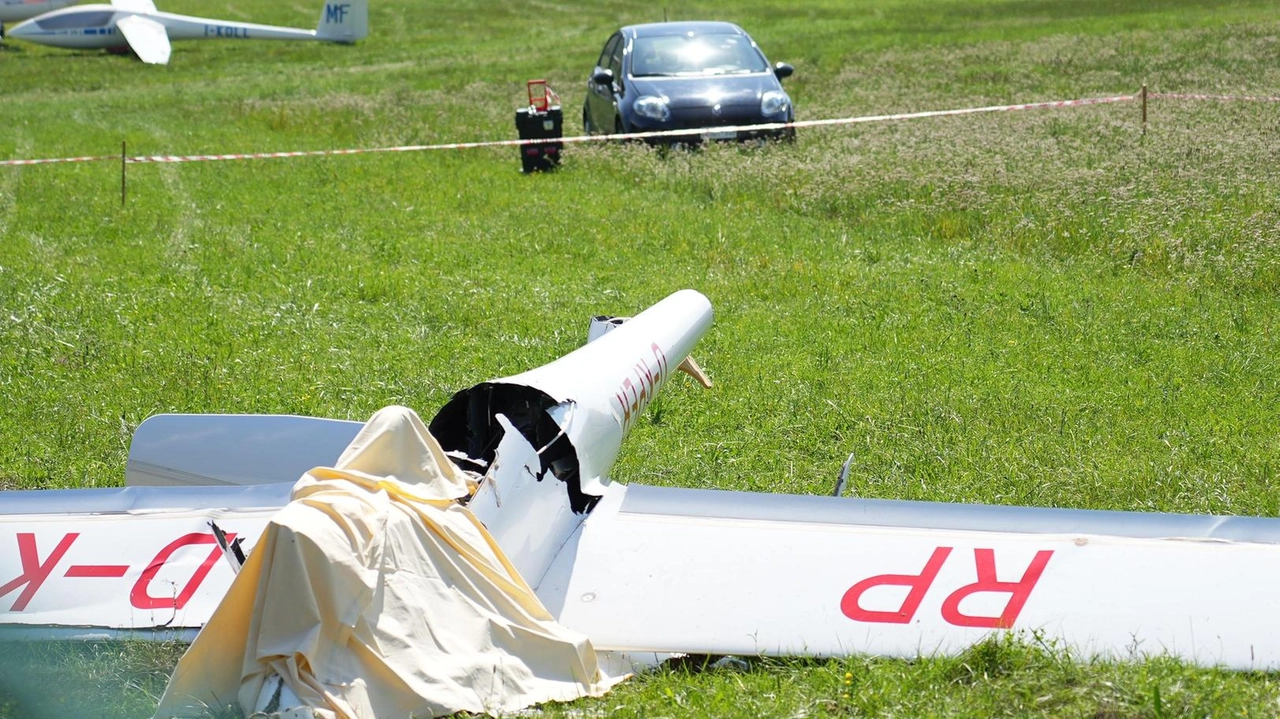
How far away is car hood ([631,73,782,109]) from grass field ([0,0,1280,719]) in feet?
2.79

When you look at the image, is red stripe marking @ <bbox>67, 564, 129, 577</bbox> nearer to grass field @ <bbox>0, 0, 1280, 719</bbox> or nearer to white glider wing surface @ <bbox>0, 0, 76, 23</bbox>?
grass field @ <bbox>0, 0, 1280, 719</bbox>

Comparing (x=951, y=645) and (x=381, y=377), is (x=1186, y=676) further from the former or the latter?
(x=381, y=377)

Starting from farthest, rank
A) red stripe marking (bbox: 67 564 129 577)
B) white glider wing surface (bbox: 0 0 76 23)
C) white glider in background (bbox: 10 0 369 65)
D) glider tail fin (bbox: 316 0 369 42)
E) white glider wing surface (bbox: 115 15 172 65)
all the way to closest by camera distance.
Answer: white glider wing surface (bbox: 0 0 76 23) → glider tail fin (bbox: 316 0 369 42) → white glider in background (bbox: 10 0 369 65) → white glider wing surface (bbox: 115 15 172 65) → red stripe marking (bbox: 67 564 129 577)

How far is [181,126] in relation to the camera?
20.0 meters

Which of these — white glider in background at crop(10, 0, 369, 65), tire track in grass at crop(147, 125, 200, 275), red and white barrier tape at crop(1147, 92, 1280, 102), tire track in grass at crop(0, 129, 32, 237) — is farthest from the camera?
white glider in background at crop(10, 0, 369, 65)

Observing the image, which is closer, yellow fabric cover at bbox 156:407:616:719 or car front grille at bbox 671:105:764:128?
yellow fabric cover at bbox 156:407:616:719

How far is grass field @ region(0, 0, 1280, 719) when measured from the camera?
4.13 metres

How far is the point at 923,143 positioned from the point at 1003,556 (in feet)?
33.0

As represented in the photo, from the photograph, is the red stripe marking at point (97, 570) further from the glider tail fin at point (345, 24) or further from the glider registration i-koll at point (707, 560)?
the glider tail fin at point (345, 24)

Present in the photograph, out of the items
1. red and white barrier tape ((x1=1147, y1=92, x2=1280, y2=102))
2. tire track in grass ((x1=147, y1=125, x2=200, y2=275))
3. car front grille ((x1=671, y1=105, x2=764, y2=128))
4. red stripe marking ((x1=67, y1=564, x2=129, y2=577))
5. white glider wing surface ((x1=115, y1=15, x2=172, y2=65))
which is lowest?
red stripe marking ((x1=67, y1=564, x2=129, y2=577))

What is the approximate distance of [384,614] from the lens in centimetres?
363

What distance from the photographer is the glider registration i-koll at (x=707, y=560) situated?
407 cm

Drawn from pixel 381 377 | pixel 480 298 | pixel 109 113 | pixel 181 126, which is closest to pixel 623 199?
pixel 480 298

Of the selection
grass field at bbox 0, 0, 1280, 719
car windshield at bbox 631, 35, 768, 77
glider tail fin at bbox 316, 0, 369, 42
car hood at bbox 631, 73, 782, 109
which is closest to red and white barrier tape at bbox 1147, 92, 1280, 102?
grass field at bbox 0, 0, 1280, 719
